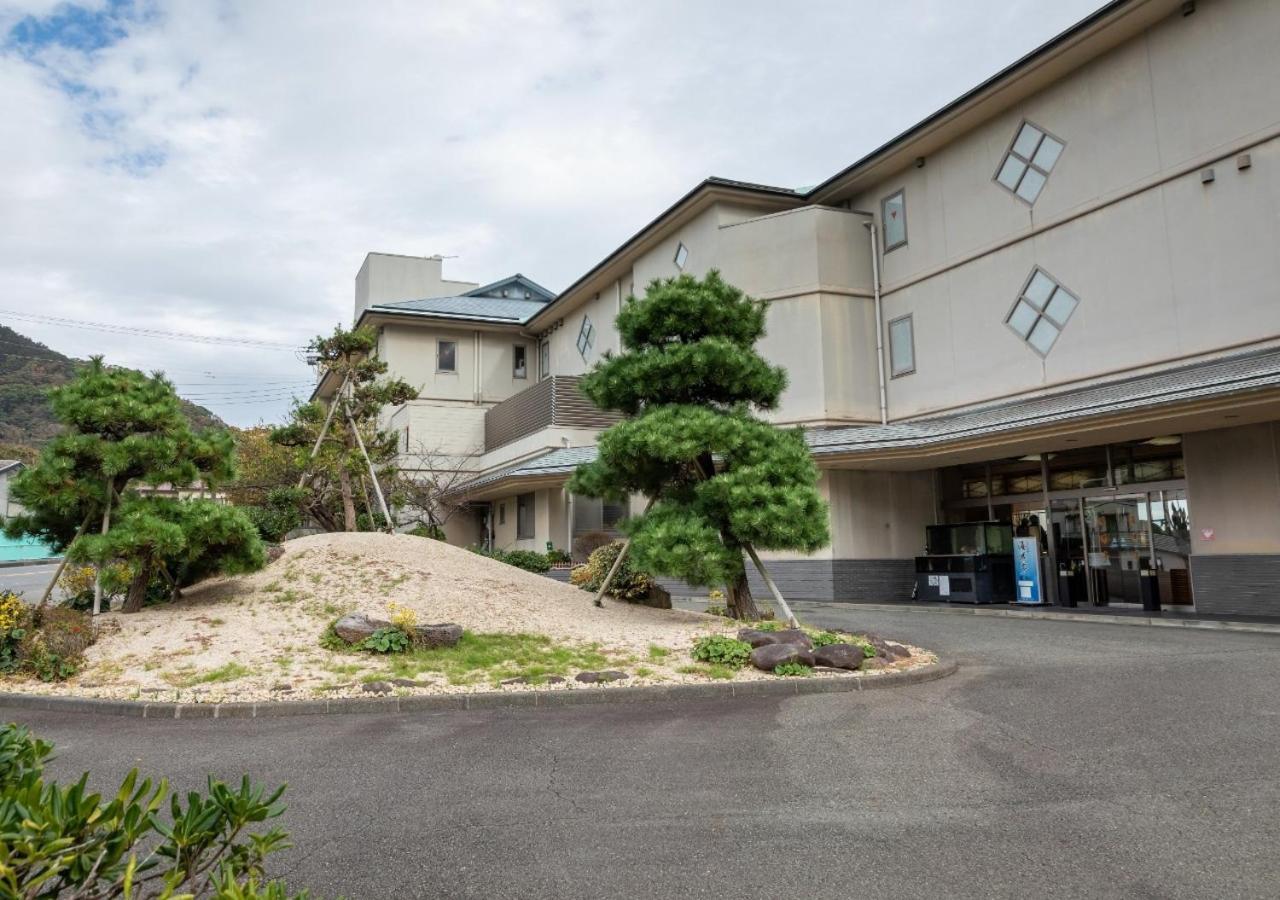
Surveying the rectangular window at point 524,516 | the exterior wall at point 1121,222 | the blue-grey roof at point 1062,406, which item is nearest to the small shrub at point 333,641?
the blue-grey roof at point 1062,406

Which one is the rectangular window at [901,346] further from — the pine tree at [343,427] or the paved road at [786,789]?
the paved road at [786,789]

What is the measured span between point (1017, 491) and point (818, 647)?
36.3ft

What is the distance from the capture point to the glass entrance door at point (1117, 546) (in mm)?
15378

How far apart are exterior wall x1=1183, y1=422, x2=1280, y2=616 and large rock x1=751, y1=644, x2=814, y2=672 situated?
9295 mm

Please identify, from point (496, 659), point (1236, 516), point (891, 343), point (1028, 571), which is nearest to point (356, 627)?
point (496, 659)

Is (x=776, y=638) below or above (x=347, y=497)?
below

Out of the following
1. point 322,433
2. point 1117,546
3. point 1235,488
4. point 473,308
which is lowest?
point 1117,546

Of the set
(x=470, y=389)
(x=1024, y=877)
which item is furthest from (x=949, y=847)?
(x=470, y=389)

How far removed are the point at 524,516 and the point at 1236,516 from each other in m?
17.9

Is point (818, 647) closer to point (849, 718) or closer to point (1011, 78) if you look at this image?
point (849, 718)

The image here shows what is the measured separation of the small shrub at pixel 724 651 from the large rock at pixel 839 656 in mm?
734

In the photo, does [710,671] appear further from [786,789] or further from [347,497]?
[347,497]

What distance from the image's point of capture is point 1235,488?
44.6 ft

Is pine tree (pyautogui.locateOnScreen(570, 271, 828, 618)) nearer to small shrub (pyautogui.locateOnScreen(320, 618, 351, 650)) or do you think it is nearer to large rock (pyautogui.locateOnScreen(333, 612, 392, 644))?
large rock (pyautogui.locateOnScreen(333, 612, 392, 644))
